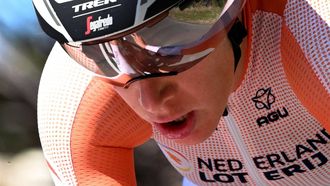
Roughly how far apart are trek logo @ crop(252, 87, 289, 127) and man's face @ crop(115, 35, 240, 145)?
0.21ft

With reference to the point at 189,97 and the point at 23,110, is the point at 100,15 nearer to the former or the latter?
the point at 189,97

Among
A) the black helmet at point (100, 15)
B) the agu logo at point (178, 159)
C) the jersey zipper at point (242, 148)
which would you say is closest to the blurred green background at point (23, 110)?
the agu logo at point (178, 159)

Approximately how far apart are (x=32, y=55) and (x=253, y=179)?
3.67ft

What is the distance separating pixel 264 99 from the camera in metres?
1.08

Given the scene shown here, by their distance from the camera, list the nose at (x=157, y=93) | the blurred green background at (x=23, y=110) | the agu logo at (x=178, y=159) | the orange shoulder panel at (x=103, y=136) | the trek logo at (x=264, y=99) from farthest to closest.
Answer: the blurred green background at (x=23, y=110) → the agu logo at (x=178, y=159) → the orange shoulder panel at (x=103, y=136) → the trek logo at (x=264, y=99) → the nose at (x=157, y=93)

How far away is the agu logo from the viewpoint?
129cm

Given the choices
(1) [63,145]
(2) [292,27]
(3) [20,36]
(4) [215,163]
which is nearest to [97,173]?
(1) [63,145]

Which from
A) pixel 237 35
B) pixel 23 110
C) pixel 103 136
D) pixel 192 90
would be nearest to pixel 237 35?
pixel 237 35

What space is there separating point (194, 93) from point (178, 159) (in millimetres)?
382

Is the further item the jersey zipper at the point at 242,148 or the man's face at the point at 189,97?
the jersey zipper at the point at 242,148

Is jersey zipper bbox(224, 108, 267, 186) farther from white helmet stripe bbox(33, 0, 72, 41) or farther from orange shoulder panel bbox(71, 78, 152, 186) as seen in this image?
white helmet stripe bbox(33, 0, 72, 41)

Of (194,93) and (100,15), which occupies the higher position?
(100,15)

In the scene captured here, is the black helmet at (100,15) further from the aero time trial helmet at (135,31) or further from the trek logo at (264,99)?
the trek logo at (264,99)

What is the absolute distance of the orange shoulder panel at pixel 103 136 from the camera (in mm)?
1161
